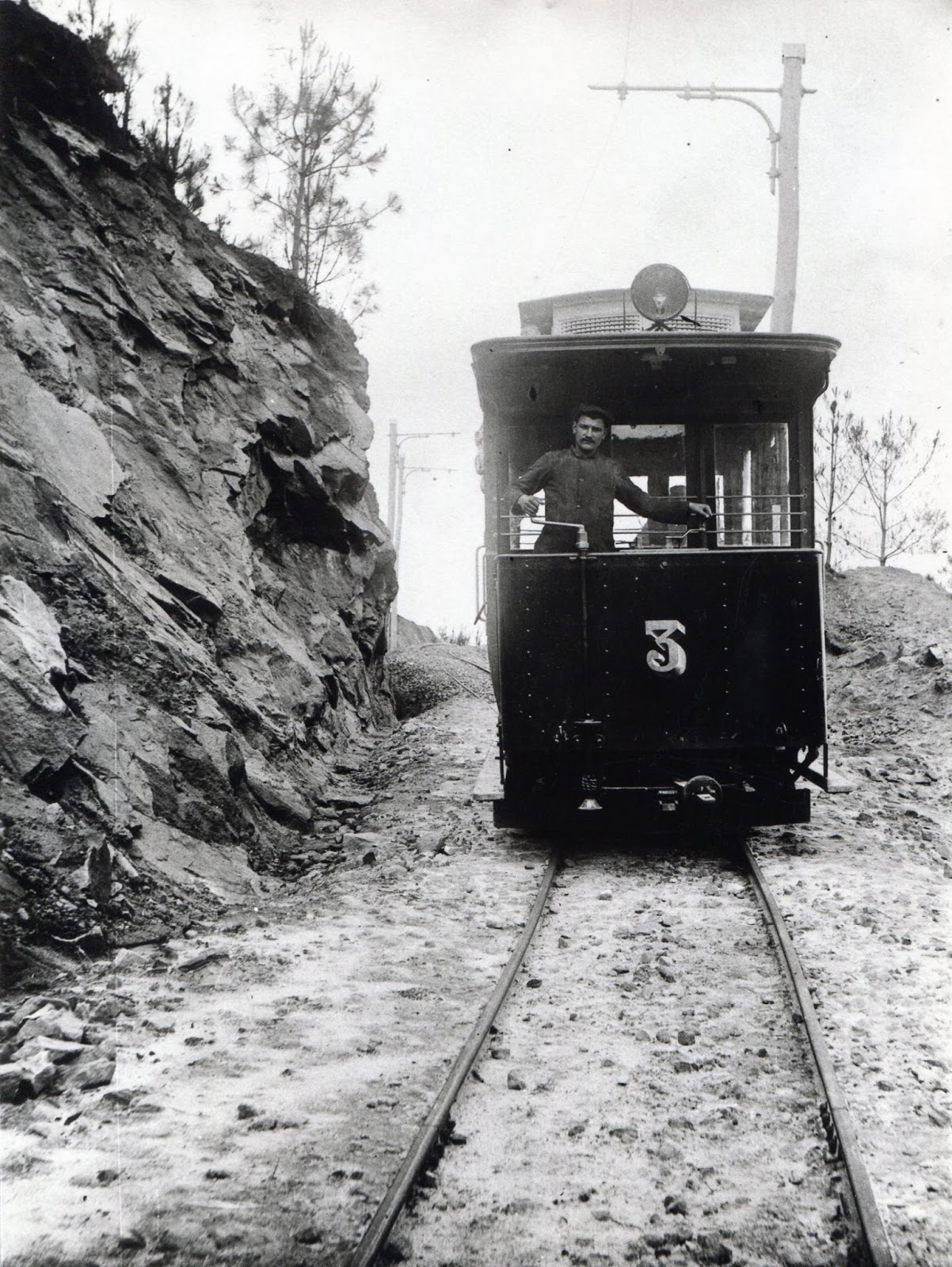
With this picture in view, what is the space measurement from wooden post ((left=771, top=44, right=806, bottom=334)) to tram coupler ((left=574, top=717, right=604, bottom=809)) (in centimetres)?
718

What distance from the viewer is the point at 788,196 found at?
12641 mm

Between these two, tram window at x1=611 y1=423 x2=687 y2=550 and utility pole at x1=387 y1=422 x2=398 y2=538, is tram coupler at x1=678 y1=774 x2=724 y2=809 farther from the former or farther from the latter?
utility pole at x1=387 y1=422 x2=398 y2=538

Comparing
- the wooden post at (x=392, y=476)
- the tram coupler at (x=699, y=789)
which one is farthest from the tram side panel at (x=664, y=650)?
the wooden post at (x=392, y=476)

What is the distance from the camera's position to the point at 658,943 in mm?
5656

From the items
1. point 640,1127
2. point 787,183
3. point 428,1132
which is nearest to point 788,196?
point 787,183

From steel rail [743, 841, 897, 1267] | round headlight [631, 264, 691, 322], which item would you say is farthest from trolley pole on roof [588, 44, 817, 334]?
steel rail [743, 841, 897, 1267]

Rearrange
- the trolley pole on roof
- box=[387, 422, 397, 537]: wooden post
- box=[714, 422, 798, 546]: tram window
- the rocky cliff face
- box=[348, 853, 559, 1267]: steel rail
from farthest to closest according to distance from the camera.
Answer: box=[387, 422, 397, 537]: wooden post, the trolley pole on roof, box=[714, 422, 798, 546]: tram window, the rocky cliff face, box=[348, 853, 559, 1267]: steel rail

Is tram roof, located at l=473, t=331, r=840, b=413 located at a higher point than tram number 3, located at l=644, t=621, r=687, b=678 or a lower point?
higher

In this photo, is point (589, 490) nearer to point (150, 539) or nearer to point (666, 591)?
point (666, 591)

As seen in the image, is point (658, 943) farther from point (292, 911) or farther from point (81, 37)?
point (81, 37)

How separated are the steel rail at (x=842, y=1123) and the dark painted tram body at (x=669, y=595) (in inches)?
74.8

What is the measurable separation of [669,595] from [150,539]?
4.34 m

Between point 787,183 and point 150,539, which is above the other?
point 787,183

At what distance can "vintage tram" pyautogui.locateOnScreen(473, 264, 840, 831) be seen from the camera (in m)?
7.34
